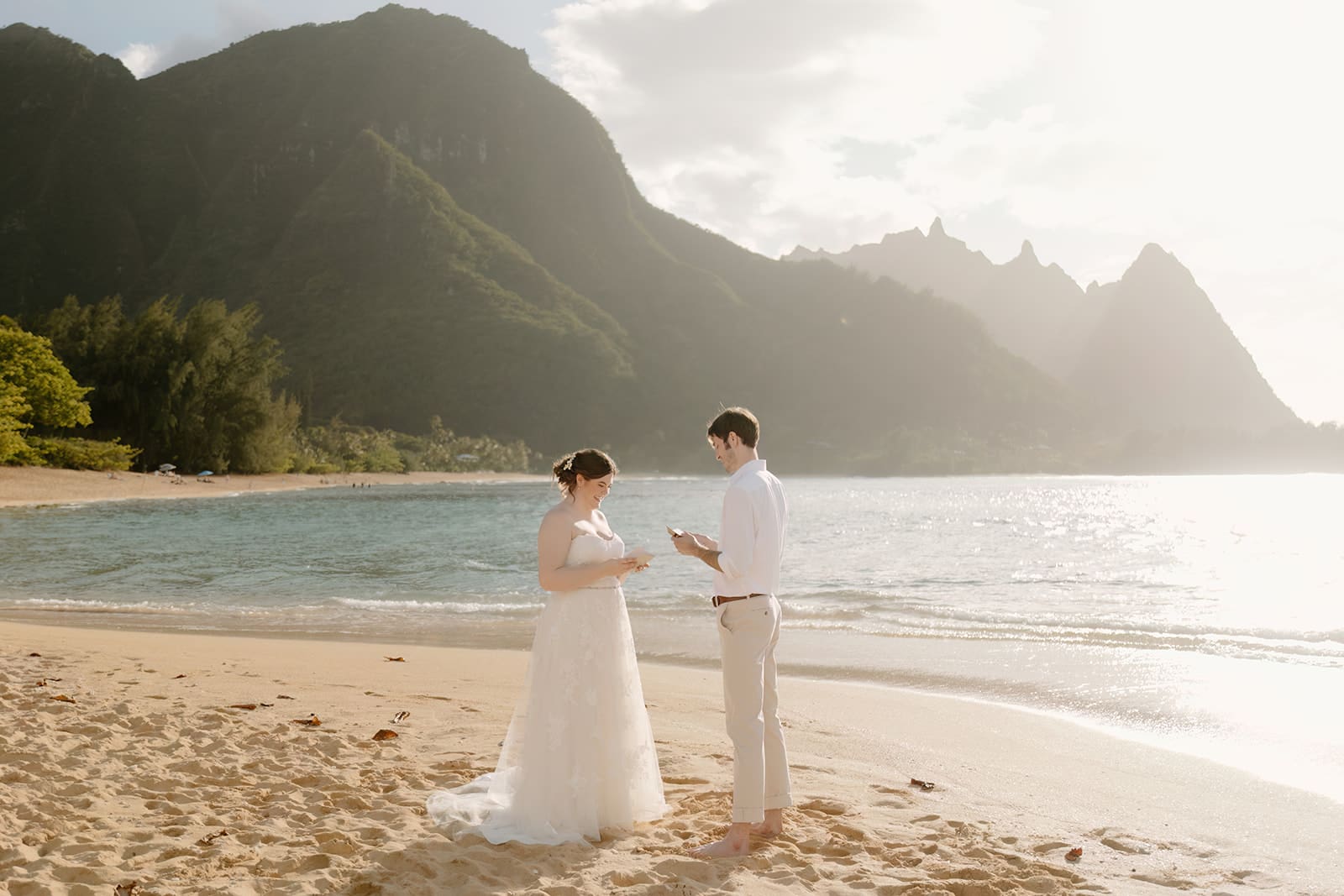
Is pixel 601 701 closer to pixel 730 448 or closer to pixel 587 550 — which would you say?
pixel 587 550

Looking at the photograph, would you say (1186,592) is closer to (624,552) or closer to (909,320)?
(624,552)

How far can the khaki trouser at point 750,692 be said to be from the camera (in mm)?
3977

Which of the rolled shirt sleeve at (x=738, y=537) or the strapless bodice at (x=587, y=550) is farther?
the strapless bodice at (x=587, y=550)

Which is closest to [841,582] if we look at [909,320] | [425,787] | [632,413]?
[425,787]

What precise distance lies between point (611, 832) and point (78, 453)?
165ft

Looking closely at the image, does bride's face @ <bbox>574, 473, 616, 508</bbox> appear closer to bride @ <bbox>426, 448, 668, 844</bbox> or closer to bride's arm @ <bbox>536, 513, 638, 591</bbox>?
bride @ <bbox>426, 448, 668, 844</bbox>

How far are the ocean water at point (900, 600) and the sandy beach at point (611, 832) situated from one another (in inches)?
41.7

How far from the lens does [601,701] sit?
170 inches

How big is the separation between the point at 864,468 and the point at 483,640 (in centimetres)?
10787

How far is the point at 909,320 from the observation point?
133000 millimetres

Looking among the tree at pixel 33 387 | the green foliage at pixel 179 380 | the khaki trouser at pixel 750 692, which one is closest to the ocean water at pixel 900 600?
the khaki trouser at pixel 750 692

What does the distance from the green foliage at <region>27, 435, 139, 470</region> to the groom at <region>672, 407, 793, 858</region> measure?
158ft

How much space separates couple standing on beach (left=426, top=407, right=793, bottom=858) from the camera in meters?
4.05

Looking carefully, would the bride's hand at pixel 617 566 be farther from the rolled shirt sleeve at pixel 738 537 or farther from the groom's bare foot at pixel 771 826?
the groom's bare foot at pixel 771 826
